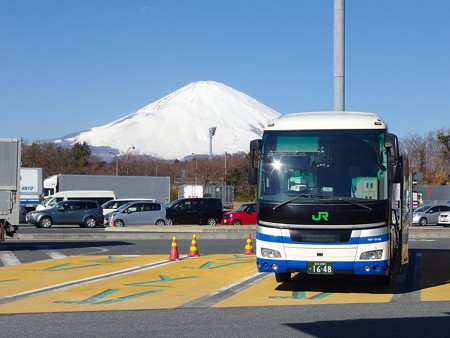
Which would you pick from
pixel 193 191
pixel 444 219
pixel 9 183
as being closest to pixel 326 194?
pixel 9 183

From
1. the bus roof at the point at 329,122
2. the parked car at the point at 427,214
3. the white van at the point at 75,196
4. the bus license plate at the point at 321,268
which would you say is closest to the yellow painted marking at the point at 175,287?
the bus license plate at the point at 321,268

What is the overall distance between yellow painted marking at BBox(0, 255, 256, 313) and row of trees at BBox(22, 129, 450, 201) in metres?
62.2

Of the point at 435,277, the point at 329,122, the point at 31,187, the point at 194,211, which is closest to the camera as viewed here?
the point at 329,122

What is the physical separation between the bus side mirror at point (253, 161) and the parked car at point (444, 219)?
36135 millimetres

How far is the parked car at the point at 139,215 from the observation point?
39125mm

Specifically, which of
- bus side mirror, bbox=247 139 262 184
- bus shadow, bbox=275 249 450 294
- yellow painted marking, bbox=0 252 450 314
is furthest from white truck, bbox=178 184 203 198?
bus side mirror, bbox=247 139 262 184

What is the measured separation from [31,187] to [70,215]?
11.2 meters

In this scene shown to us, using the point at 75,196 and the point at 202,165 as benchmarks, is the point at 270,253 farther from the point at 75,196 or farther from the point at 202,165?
the point at 202,165

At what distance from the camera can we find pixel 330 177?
39.3 ft

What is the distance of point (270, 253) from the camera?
12180 mm

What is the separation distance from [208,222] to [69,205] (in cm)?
777

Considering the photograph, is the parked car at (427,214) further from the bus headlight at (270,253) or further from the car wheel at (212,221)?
the bus headlight at (270,253)

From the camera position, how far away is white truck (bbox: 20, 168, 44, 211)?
5075cm

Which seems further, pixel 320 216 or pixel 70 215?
pixel 70 215
